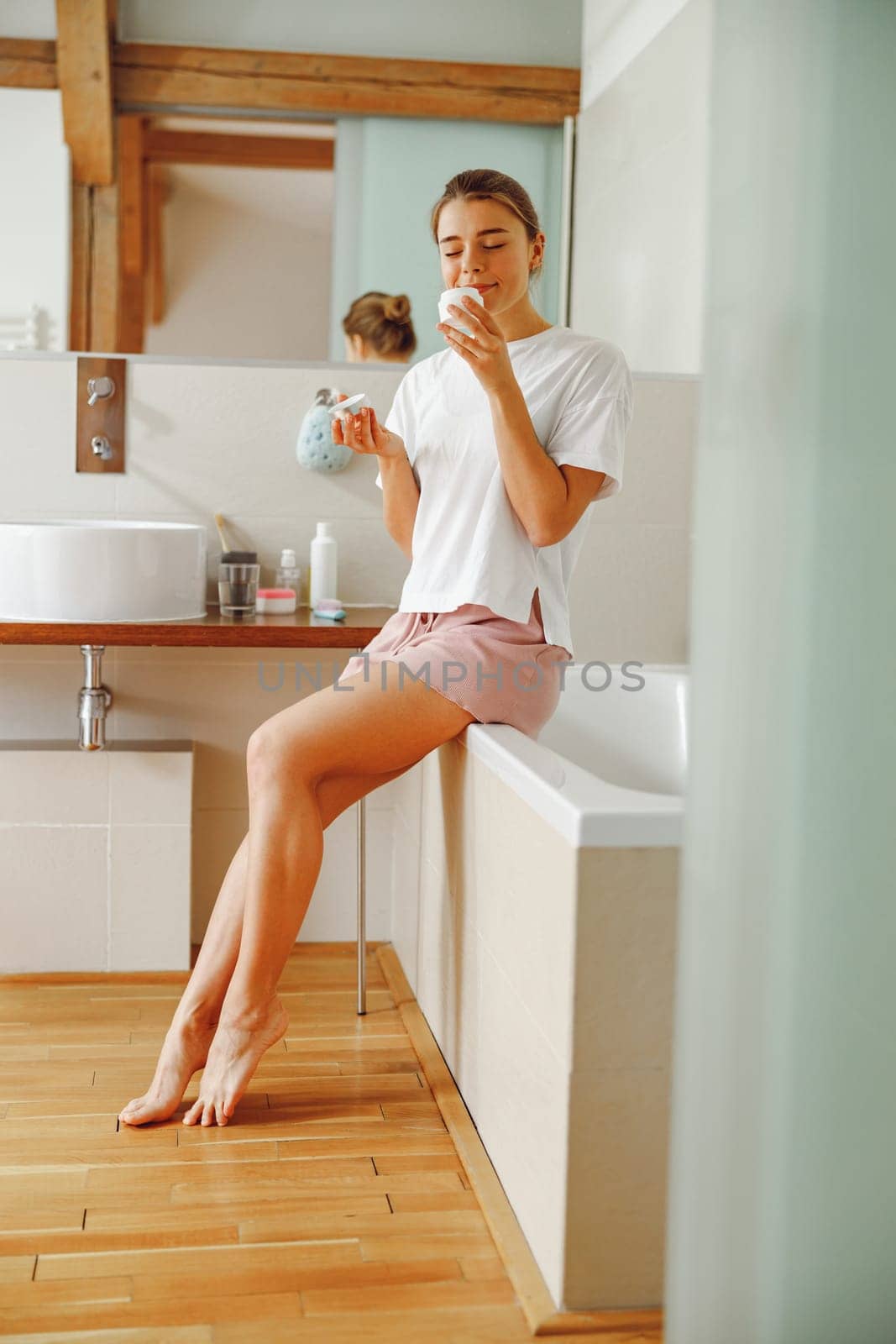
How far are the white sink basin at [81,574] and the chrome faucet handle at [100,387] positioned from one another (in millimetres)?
416

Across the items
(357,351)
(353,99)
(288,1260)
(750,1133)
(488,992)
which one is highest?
(353,99)

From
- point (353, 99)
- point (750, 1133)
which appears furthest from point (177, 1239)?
point (353, 99)

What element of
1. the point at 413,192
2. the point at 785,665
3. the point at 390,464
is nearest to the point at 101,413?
the point at 390,464

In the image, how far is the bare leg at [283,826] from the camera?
1.75 meters

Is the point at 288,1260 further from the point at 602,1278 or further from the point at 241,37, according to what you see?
the point at 241,37

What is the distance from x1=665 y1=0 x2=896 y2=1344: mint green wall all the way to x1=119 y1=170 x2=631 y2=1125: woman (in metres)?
0.95

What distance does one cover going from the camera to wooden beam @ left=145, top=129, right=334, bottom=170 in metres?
2.79

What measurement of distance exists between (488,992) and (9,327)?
1752 mm

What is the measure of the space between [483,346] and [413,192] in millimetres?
1365

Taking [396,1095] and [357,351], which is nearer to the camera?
[396,1095]

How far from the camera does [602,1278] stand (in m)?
1.35

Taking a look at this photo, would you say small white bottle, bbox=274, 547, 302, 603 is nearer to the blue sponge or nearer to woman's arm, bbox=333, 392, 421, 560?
the blue sponge

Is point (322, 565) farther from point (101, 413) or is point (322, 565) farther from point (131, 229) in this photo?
point (131, 229)

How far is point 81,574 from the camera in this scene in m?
2.11
